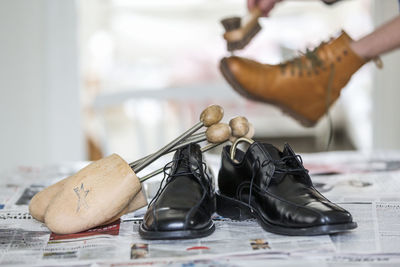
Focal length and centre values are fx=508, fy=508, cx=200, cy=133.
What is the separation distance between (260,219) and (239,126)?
0.14m

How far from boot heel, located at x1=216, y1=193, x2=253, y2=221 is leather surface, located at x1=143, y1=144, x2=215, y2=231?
0.03 meters

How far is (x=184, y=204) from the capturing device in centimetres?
60

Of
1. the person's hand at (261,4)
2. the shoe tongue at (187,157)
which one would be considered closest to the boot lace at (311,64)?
the person's hand at (261,4)

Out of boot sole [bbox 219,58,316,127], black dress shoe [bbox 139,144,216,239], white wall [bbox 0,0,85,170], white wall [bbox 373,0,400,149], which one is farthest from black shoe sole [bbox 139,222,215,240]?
white wall [bbox 373,0,400,149]

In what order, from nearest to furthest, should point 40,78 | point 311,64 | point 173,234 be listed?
point 173,234
point 311,64
point 40,78

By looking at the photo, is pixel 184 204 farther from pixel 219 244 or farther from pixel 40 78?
pixel 40 78

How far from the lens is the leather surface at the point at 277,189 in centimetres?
58

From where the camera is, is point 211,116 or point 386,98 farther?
point 386,98

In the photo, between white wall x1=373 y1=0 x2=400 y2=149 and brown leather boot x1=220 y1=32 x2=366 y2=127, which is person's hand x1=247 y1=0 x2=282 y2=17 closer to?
brown leather boot x1=220 y1=32 x2=366 y2=127

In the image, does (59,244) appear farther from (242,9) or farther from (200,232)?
(242,9)

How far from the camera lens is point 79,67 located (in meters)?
1.83

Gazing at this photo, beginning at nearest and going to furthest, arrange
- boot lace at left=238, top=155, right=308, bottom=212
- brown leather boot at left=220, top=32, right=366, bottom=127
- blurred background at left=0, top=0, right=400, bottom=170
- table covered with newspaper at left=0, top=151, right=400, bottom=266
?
table covered with newspaper at left=0, top=151, right=400, bottom=266, boot lace at left=238, top=155, right=308, bottom=212, brown leather boot at left=220, top=32, right=366, bottom=127, blurred background at left=0, top=0, right=400, bottom=170

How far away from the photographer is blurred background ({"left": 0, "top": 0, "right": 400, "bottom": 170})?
1.81m

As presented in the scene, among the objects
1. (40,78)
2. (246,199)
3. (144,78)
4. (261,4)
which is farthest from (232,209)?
(144,78)
